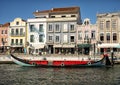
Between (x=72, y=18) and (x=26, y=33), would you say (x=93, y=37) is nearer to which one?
(x=72, y=18)

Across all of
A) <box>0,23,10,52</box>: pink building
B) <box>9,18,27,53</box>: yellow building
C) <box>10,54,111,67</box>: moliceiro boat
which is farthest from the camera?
<box>0,23,10,52</box>: pink building

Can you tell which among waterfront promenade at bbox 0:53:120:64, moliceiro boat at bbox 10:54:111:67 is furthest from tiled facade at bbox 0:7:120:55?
moliceiro boat at bbox 10:54:111:67

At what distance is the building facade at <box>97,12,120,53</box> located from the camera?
180ft

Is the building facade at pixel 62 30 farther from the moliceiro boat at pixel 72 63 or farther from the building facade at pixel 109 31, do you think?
the moliceiro boat at pixel 72 63

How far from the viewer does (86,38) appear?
5738cm

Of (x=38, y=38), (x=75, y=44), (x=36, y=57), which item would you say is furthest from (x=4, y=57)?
(x=75, y=44)

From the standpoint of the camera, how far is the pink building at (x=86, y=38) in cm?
5669

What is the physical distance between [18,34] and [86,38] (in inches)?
647

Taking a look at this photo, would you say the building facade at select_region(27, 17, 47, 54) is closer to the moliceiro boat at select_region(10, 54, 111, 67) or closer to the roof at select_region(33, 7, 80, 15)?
the roof at select_region(33, 7, 80, 15)

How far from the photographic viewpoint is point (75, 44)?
58094 millimetres

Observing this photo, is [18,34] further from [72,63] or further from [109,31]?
[72,63]

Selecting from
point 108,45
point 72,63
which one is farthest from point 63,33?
point 72,63

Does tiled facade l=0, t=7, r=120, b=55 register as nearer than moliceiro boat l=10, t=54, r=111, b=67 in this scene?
No

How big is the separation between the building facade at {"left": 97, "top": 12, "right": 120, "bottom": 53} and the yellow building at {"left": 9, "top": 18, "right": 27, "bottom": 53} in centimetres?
1798
